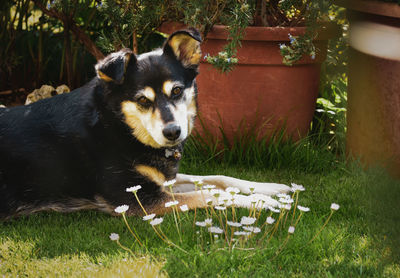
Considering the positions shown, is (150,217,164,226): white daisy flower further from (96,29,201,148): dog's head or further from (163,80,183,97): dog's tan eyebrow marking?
(163,80,183,97): dog's tan eyebrow marking

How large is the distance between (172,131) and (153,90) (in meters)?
0.28

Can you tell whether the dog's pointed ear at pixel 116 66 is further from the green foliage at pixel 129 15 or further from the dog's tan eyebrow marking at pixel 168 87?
the green foliage at pixel 129 15

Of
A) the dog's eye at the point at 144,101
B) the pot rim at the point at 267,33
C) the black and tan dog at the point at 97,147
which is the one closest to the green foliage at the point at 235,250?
the black and tan dog at the point at 97,147

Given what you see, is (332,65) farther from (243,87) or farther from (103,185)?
(103,185)

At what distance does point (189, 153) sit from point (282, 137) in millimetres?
769

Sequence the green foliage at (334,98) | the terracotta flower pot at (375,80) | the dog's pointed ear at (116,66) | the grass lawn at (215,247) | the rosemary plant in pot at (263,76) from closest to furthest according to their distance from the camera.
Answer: the grass lawn at (215,247) → the dog's pointed ear at (116,66) → the terracotta flower pot at (375,80) → the rosemary plant in pot at (263,76) → the green foliage at (334,98)

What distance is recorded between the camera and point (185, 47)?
312 centimetres

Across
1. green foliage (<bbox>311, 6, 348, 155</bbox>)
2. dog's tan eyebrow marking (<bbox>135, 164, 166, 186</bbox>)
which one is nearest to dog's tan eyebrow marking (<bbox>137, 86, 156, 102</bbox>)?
dog's tan eyebrow marking (<bbox>135, 164, 166, 186</bbox>)

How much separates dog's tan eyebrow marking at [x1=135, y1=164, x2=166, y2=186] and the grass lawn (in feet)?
0.80

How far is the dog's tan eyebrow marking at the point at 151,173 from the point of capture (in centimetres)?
310

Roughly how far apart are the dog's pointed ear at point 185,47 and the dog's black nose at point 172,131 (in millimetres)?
501

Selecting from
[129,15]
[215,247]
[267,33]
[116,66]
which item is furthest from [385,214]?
[129,15]

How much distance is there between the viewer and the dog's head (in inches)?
113

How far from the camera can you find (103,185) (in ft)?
10.3
